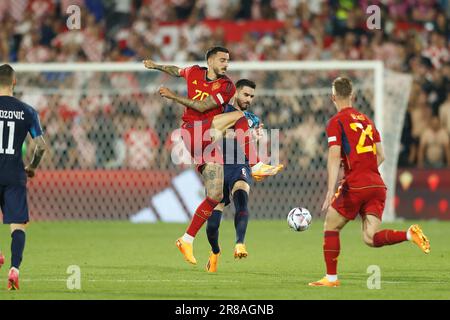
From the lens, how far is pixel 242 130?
1199 cm

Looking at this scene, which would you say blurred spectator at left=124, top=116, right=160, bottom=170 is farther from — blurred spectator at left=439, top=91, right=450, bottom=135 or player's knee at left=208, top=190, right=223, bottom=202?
player's knee at left=208, top=190, right=223, bottom=202

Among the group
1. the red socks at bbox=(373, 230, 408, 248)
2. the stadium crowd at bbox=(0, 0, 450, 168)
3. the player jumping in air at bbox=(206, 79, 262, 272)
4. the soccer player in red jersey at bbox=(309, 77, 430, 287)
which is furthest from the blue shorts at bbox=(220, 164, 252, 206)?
the stadium crowd at bbox=(0, 0, 450, 168)

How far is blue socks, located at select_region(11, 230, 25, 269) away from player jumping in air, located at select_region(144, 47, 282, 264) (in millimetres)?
2091

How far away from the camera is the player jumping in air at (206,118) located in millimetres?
11250

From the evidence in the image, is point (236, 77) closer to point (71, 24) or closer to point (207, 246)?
point (71, 24)

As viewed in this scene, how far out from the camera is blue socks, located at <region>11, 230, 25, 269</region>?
945 cm

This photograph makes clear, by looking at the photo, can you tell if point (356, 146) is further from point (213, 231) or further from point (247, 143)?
point (247, 143)

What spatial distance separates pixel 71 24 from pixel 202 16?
9.06 ft

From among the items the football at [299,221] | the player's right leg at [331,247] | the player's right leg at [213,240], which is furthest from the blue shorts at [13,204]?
the football at [299,221]

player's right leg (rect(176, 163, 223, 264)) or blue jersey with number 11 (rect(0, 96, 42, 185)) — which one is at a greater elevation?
blue jersey with number 11 (rect(0, 96, 42, 185))

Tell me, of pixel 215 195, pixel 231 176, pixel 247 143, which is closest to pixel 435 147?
pixel 247 143

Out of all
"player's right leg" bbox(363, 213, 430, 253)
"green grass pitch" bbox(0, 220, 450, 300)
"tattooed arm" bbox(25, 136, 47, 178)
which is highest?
"tattooed arm" bbox(25, 136, 47, 178)

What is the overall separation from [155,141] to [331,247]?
10.1 m
